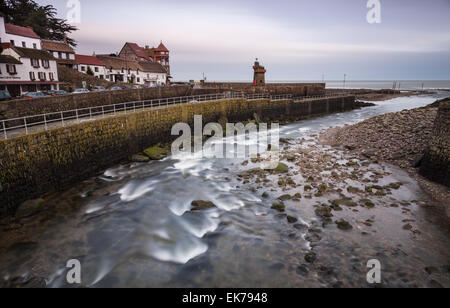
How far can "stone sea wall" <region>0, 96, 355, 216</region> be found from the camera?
1121cm

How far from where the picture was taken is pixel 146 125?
67.4 feet

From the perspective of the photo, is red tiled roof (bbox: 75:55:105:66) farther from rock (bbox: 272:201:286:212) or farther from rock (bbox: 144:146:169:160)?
rock (bbox: 272:201:286:212)

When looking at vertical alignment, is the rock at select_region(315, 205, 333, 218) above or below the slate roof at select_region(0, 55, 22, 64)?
below

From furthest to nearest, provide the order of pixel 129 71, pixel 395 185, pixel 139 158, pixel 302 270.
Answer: pixel 129 71, pixel 139 158, pixel 395 185, pixel 302 270

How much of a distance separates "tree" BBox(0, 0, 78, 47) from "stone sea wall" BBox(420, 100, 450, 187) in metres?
58.3

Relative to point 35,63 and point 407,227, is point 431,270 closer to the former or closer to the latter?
point 407,227

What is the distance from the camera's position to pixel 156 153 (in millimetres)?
19625

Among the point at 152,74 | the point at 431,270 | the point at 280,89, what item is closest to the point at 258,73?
the point at 280,89

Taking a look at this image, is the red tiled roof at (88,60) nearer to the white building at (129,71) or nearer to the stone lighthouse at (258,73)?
the white building at (129,71)

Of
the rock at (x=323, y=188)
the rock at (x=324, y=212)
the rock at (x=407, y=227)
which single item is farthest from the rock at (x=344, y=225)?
the rock at (x=323, y=188)

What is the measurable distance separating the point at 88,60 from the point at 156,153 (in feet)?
144

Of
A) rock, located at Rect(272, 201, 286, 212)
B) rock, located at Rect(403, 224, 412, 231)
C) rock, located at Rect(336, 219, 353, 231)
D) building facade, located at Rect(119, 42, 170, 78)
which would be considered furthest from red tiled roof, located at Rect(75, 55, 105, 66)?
rock, located at Rect(403, 224, 412, 231)

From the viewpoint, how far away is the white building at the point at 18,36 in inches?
1447
